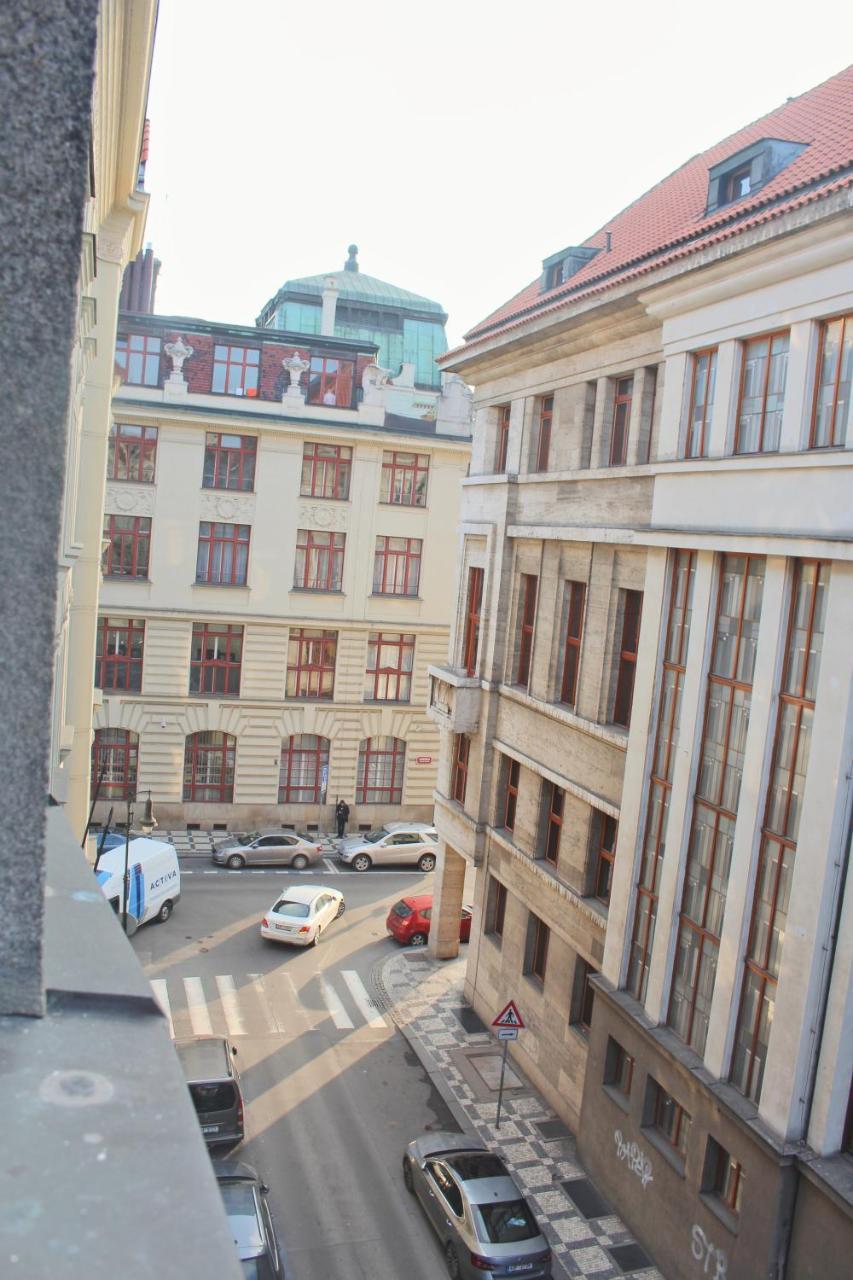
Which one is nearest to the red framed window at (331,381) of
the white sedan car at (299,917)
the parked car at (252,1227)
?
Answer: the white sedan car at (299,917)

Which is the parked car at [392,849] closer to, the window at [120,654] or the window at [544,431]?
the window at [120,654]

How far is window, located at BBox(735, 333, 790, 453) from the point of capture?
17422 millimetres

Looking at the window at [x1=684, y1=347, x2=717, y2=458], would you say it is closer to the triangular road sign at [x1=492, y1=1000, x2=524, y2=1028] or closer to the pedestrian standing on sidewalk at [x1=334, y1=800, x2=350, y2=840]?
the triangular road sign at [x1=492, y1=1000, x2=524, y2=1028]

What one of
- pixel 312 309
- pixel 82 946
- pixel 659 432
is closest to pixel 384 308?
pixel 312 309

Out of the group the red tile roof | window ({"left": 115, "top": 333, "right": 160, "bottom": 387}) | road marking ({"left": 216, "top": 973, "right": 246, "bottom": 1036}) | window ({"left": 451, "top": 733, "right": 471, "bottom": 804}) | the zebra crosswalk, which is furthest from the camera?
window ({"left": 115, "top": 333, "right": 160, "bottom": 387})

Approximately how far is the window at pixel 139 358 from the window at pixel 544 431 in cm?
1984

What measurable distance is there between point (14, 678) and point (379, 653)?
42.1 metres

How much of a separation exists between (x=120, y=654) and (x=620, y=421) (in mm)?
24874

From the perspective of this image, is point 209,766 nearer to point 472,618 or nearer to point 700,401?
point 472,618

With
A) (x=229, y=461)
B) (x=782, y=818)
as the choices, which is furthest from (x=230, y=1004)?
(x=229, y=461)

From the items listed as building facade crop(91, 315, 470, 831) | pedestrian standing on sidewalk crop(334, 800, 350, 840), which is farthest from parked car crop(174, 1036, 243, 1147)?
pedestrian standing on sidewalk crop(334, 800, 350, 840)

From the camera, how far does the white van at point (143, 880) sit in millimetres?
31672

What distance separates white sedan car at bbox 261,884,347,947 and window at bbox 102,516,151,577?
14716mm

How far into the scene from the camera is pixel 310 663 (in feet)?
145
